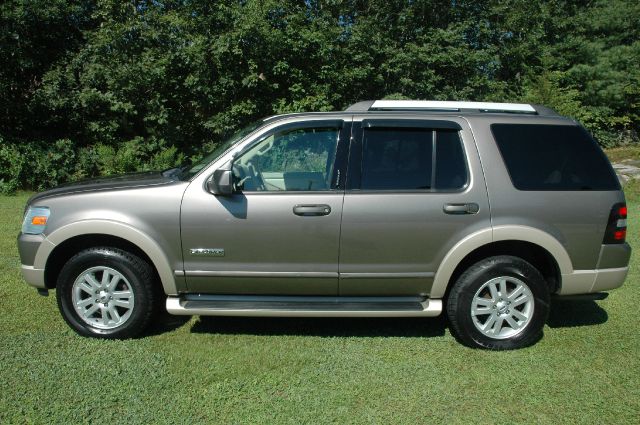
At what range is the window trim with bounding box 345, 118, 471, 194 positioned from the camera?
4.27 metres

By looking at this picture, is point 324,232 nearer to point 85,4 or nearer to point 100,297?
point 100,297

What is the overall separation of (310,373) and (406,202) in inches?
56.8

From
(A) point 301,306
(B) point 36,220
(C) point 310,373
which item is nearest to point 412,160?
(A) point 301,306

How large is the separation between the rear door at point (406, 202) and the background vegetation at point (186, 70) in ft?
27.6

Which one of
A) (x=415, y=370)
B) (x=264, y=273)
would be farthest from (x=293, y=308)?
(x=415, y=370)

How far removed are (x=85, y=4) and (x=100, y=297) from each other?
1119 cm

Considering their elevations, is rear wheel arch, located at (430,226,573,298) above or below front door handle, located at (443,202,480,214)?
below

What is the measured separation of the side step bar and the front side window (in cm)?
87

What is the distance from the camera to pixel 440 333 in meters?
4.73

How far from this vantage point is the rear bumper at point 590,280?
4.34 meters

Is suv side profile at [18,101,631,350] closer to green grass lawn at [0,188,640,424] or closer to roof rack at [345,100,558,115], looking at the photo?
roof rack at [345,100,558,115]

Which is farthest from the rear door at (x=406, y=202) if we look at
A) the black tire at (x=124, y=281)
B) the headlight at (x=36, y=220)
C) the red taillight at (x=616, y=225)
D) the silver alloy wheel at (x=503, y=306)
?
the headlight at (x=36, y=220)

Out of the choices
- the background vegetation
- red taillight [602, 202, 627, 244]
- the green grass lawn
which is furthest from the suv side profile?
the background vegetation

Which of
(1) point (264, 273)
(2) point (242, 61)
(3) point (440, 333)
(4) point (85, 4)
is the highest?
(4) point (85, 4)
